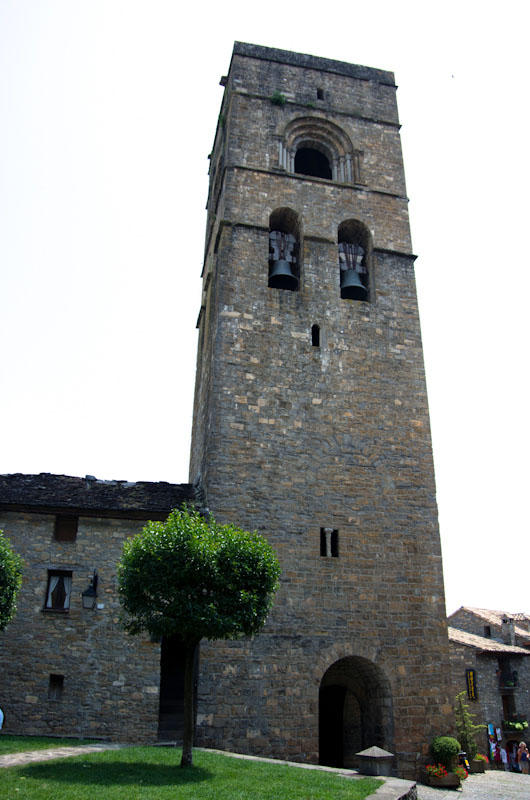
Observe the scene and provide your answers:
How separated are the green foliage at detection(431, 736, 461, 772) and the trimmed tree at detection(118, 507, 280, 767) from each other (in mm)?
5806

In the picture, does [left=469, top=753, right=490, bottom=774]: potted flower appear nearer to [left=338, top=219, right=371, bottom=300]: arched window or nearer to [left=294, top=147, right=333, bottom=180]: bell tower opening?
[left=338, top=219, right=371, bottom=300]: arched window

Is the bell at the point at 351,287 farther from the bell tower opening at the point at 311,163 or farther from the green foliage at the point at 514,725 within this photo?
the green foliage at the point at 514,725

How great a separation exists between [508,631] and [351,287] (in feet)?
80.3

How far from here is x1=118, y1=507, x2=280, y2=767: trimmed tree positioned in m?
10.7

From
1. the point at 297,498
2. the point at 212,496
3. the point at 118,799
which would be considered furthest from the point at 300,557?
the point at 118,799

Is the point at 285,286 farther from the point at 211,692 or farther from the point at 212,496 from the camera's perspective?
the point at 211,692

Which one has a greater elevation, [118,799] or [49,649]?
[49,649]

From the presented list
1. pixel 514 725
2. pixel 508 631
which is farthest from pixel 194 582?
pixel 508 631

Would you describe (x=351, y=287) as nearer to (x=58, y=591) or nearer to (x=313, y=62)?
(x=313, y=62)

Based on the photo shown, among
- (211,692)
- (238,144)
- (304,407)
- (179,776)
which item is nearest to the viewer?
(179,776)

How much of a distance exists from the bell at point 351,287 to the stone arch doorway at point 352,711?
10222mm

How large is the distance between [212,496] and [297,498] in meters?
2.13

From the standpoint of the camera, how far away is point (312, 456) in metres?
16.5

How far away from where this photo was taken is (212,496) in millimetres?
15383
